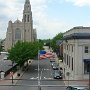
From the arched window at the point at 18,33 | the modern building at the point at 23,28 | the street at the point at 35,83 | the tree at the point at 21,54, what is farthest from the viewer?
the arched window at the point at 18,33

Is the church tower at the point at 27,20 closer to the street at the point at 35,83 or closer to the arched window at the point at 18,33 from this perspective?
the arched window at the point at 18,33

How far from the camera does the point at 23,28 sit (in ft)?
472

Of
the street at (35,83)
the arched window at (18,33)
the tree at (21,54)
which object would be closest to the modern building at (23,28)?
the arched window at (18,33)

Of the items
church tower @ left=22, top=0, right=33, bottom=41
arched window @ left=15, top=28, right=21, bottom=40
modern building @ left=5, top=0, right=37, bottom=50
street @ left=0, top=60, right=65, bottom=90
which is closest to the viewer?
street @ left=0, top=60, right=65, bottom=90

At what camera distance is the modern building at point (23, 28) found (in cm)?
14262

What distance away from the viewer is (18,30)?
483 feet

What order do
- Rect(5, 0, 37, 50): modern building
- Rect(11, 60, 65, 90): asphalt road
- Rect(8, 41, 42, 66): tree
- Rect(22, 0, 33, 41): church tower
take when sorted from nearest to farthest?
Rect(11, 60, 65, 90): asphalt road
Rect(8, 41, 42, 66): tree
Rect(22, 0, 33, 41): church tower
Rect(5, 0, 37, 50): modern building

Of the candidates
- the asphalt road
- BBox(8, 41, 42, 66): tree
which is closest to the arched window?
BBox(8, 41, 42, 66): tree

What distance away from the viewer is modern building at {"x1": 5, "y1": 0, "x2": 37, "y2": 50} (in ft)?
468

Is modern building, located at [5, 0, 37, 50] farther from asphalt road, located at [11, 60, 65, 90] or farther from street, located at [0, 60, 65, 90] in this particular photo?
street, located at [0, 60, 65, 90]

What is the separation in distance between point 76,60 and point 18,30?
105 m

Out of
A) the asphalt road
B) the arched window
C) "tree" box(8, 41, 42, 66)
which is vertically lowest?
the asphalt road

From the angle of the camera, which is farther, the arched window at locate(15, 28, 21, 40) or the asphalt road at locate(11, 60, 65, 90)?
the arched window at locate(15, 28, 21, 40)

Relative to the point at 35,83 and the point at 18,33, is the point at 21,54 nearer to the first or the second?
the point at 35,83
